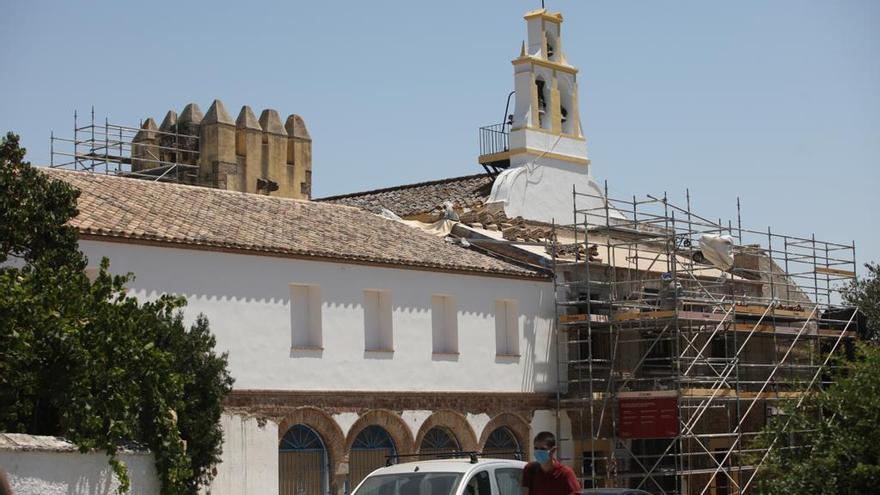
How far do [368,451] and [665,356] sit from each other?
9317mm

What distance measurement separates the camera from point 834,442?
21562 millimetres

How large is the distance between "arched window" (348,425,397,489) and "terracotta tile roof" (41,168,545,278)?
11.6 ft

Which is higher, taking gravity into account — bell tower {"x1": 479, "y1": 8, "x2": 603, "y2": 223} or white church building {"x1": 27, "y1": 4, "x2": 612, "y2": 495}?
bell tower {"x1": 479, "y1": 8, "x2": 603, "y2": 223}

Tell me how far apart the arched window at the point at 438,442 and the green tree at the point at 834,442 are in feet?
31.3

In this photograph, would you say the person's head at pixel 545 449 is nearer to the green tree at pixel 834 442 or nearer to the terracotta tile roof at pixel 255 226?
the green tree at pixel 834 442

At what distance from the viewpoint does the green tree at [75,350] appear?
19.9 metres

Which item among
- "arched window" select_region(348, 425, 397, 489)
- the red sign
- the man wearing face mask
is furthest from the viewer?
the red sign

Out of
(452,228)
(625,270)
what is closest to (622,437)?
(625,270)

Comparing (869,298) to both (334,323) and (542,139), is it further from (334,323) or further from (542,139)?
(334,323)

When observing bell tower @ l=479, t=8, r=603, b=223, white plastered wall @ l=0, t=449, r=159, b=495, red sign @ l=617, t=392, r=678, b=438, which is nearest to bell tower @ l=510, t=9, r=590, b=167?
bell tower @ l=479, t=8, r=603, b=223

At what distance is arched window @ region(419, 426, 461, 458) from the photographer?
30938mm

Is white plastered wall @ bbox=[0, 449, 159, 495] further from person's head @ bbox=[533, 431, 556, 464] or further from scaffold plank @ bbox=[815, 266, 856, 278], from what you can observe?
scaffold plank @ bbox=[815, 266, 856, 278]

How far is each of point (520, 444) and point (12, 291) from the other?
605 inches

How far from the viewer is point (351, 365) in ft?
96.6
